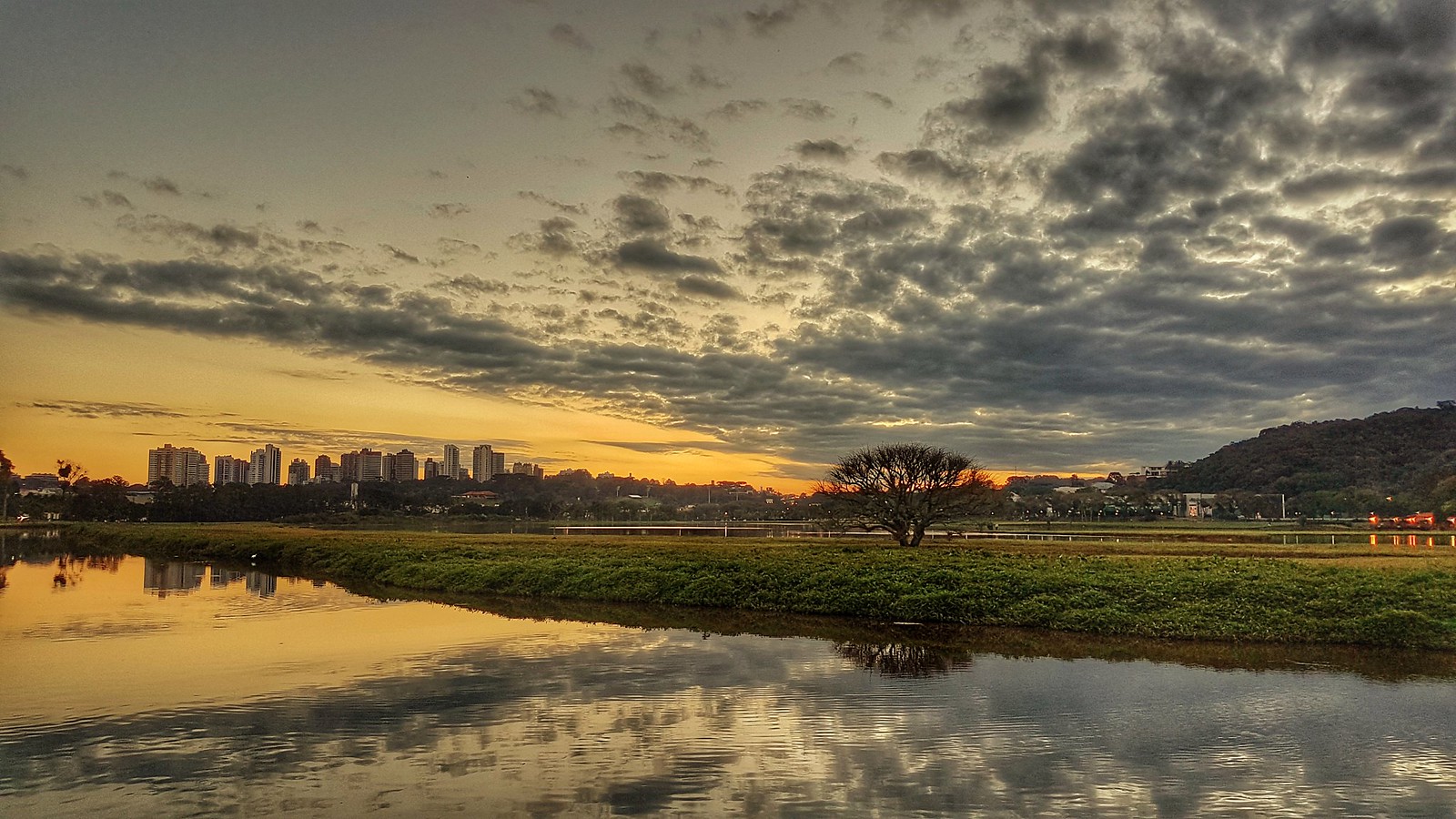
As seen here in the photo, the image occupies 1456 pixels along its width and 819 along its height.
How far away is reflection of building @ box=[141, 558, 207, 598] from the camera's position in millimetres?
44438

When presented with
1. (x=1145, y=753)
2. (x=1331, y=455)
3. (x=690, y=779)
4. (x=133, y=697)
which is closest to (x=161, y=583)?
(x=133, y=697)

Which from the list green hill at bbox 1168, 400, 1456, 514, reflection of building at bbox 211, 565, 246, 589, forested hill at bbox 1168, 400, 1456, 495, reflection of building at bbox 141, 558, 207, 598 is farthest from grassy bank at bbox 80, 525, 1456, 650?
forested hill at bbox 1168, 400, 1456, 495

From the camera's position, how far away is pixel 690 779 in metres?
12.3

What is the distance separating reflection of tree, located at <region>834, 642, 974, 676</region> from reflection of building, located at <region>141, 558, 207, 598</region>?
35.7m

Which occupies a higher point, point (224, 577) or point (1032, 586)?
point (1032, 586)

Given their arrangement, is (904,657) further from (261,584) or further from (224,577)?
(224,577)

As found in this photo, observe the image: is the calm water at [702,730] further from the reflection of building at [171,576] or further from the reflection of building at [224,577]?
the reflection of building at [224,577]

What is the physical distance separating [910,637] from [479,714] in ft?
50.5

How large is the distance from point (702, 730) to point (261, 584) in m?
42.1

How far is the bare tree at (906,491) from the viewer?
6069cm

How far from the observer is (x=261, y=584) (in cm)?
4753

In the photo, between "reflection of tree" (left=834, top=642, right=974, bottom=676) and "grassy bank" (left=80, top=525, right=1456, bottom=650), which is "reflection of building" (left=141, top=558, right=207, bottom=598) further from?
"reflection of tree" (left=834, top=642, right=974, bottom=676)

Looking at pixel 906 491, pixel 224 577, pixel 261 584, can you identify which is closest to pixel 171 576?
pixel 224 577

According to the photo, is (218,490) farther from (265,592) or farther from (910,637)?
(910,637)
